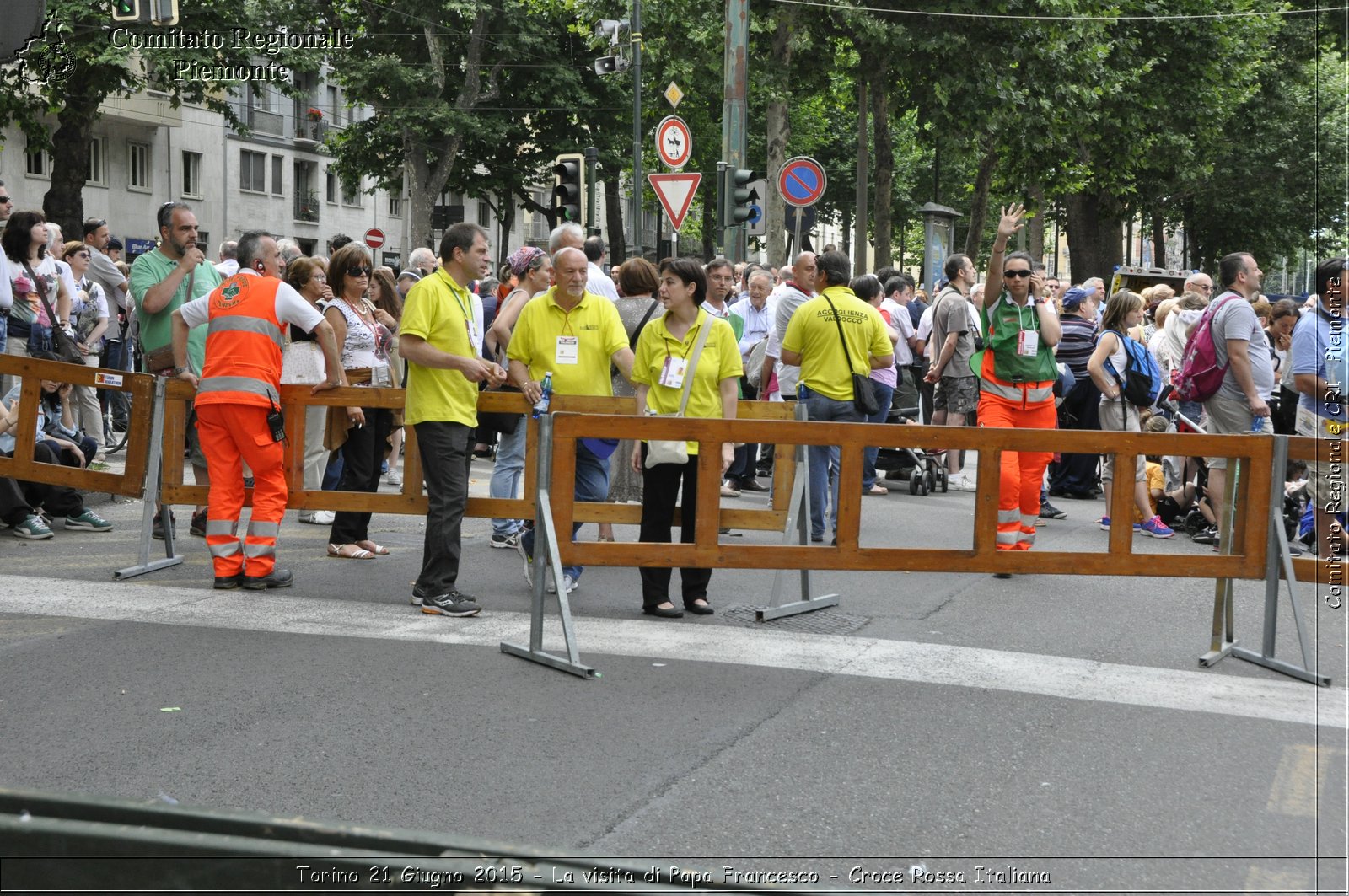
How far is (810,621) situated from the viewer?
24.1 ft

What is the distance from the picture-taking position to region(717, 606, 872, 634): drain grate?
281 inches

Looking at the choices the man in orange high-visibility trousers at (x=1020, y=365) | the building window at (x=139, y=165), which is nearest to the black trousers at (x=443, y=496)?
the man in orange high-visibility trousers at (x=1020, y=365)

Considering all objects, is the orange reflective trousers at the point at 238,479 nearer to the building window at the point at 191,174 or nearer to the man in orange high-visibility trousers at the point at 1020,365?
the man in orange high-visibility trousers at the point at 1020,365

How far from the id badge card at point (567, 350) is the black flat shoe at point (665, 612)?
1.45 meters

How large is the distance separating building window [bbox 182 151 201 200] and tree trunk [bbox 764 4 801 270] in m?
28.3

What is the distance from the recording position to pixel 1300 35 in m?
42.9

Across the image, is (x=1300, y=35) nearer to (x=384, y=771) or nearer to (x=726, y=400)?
(x=726, y=400)

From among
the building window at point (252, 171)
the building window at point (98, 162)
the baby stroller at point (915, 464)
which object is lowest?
the baby stroller at point (915, 464)

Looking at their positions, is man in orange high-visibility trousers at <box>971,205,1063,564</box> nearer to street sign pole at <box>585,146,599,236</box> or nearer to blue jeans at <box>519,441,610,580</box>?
blue jeans at <box>519,441,610,580</box>

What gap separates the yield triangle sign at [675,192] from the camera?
17.3m

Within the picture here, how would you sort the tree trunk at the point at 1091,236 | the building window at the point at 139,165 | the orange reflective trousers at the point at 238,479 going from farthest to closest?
the building window at the point at 139,165 < the tree trunk at the point at 1091,236 < the orange reflective trousers at the point at 238,479

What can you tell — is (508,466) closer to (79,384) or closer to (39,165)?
(79,384)

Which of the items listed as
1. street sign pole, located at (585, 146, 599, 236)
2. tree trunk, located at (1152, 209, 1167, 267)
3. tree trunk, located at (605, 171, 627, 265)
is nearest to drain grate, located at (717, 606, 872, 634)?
street sign pole, located at (585, 146, 599, 236)

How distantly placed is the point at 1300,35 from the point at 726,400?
137 ft
